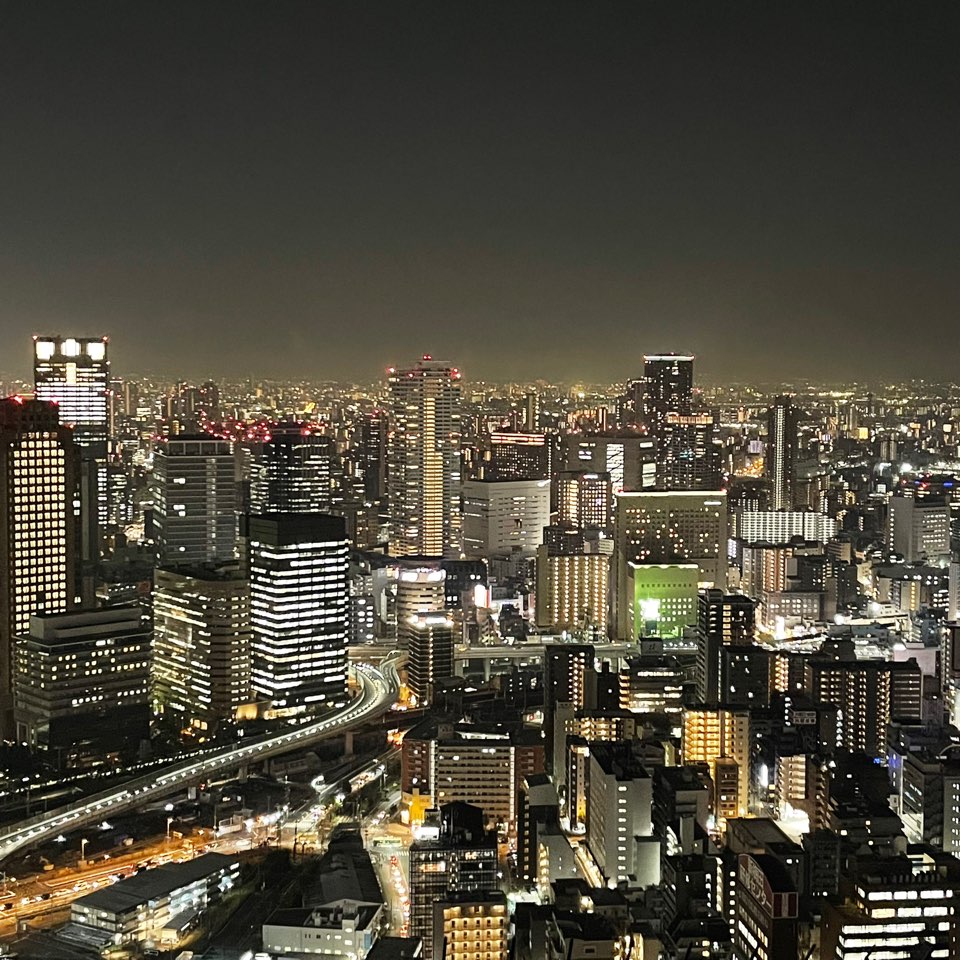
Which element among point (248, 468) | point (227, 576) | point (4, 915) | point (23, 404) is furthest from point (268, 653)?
point (248, 468)

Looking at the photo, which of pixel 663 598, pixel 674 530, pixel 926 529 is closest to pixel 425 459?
pixel 674 530

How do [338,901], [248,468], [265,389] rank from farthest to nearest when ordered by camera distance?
[248,468] → [265,389] → [338,901]

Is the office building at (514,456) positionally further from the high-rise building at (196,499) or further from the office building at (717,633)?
the office building at (717,633)

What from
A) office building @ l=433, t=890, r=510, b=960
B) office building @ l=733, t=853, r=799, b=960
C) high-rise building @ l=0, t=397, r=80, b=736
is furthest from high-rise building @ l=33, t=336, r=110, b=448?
office building @ l=733, t=853, r=799, b=960

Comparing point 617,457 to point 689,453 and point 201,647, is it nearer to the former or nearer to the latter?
point 689,453

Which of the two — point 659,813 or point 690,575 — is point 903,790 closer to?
point 659,813

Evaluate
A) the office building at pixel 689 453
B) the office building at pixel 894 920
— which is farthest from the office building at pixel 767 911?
the office building at pixel 689 453

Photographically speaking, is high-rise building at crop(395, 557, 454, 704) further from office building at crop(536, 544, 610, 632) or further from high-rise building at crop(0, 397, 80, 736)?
high-rise building at crop(0, 397, 80, 736)
